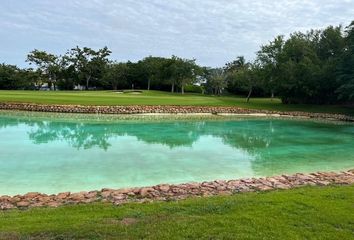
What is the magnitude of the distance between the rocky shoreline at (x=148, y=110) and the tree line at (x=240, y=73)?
137 inches

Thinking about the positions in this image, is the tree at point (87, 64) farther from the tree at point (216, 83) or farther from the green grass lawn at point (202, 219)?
the green grass lawn at point (202, 219)

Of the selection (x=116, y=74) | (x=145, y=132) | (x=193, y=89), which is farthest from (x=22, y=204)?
(x=193, y=89)

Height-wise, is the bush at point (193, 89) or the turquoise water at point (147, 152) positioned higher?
the bush at point (193, 89)

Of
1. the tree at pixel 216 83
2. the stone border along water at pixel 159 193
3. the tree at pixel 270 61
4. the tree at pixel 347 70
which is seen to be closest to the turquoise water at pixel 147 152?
the stone border along water at pixel 159 193

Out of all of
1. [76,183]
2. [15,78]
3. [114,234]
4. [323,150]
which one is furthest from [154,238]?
[15,78]

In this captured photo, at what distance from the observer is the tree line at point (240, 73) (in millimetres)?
41700

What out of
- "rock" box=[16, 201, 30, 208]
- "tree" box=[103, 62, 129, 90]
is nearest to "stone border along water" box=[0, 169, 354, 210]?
"rock" box=[16, 201, 30, 208]

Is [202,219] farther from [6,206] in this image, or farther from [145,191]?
[6,206]

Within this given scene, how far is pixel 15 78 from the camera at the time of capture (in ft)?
237

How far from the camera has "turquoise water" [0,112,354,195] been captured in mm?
12125

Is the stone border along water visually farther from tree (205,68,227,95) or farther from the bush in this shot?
the bush

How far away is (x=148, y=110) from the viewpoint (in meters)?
37.0

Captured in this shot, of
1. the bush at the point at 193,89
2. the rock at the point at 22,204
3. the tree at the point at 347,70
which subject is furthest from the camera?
the bush at the point at 193,89

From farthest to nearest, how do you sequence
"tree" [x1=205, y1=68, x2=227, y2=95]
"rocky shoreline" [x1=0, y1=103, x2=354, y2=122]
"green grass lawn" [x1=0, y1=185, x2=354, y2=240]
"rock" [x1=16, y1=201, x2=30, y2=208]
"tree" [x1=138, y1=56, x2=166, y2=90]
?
"tree" [x1=138, y1=56, x2=166, y2=90], "tree" [x1=205, y1=68, x2=227, y2=95], "rocky shoreline" [x1=0, y1=103, x2=354, y2=122], "rock" [x1=16, y1=201, x2=30, y2=208], "green grass lawn" [x1=0, y1=185, x2=354, y2=240]
